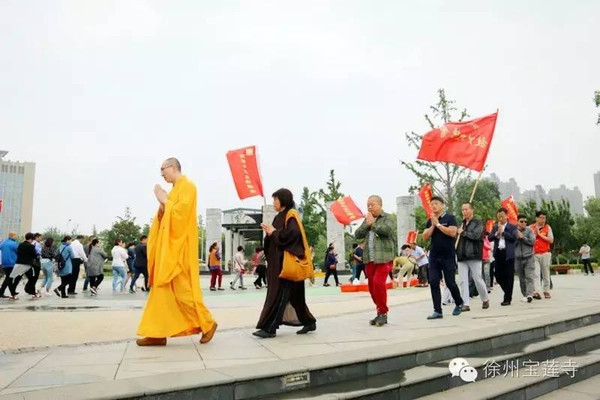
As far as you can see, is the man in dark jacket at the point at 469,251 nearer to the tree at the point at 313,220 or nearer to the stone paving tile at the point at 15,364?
the stone paving tile at the point at 15,364

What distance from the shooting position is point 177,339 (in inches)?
213

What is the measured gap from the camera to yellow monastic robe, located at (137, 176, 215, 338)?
4750mm

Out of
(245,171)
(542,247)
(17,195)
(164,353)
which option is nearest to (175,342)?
(164,353)

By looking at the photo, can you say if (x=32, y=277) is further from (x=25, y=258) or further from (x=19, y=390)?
(x=19, y=390)

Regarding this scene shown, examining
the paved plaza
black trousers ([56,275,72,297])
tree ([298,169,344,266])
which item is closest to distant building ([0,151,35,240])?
tree ([298,169,344,266])

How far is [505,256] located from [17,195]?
98.0 metres

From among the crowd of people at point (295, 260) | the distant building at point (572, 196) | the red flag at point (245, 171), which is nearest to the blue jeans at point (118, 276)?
the red flag at point (245, 171)

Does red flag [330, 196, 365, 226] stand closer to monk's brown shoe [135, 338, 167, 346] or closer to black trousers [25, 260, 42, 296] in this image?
black trousers [25, 260, 42, 296]

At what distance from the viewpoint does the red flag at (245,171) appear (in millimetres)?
11148

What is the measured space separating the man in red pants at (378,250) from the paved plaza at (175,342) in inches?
14.2

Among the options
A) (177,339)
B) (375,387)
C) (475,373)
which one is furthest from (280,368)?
(177,339)

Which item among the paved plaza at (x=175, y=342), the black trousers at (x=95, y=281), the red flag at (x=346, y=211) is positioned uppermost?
the red flag at (x=346, y=211)

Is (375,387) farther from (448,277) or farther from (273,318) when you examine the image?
(448,277)

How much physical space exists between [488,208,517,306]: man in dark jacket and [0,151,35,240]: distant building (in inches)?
3615
